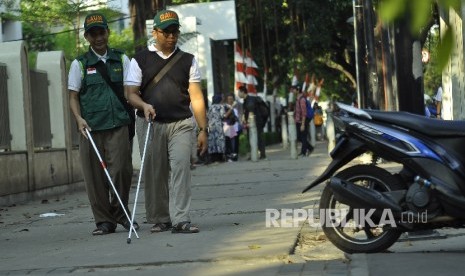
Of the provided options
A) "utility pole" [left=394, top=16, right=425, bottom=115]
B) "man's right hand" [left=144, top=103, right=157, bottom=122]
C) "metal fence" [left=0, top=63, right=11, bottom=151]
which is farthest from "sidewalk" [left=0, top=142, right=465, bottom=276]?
"metal fence" [left=0, top=63, right=11, bottom=151]

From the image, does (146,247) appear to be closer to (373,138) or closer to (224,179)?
(373,138)

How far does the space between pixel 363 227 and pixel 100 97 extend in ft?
10.5

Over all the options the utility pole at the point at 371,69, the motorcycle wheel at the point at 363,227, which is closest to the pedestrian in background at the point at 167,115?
the motorcycle wheel at the point at 363,227

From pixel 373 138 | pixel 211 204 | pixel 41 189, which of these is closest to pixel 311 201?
pixel 211 204

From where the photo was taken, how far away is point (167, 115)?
8.70 m

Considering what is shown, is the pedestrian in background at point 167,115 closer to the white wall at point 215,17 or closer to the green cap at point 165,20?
the green cap at point 165,20

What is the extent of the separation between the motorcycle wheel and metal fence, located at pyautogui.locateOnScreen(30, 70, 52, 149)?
34.6ft

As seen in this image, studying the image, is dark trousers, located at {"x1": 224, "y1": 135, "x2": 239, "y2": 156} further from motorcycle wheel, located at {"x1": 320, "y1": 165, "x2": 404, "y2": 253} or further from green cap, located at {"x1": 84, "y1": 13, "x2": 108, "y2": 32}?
motorcycle wheel, located at {"x1": 320, "y1": 165, "x2": 404, "y2": 253}

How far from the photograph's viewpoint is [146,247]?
25.4ft

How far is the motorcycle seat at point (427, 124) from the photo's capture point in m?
6.56

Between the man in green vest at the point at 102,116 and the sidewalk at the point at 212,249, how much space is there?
334 mm

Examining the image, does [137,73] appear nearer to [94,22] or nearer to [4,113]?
[94,22]

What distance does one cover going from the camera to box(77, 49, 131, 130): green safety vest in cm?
903

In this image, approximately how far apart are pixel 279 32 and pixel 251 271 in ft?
145
